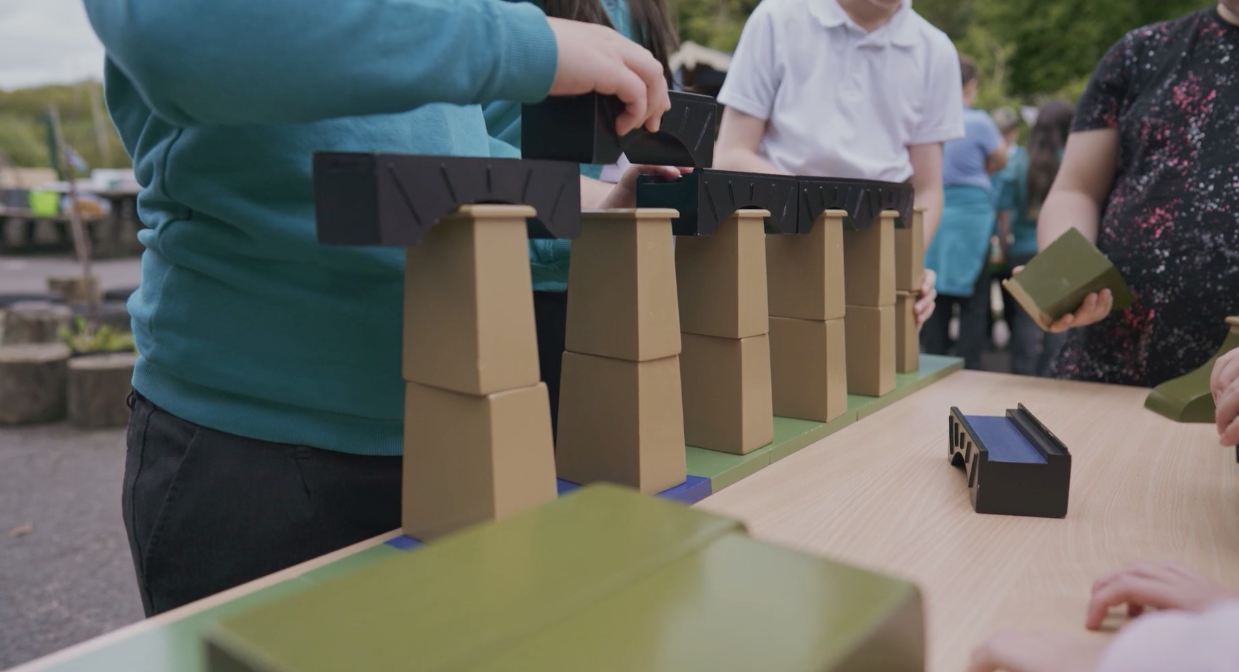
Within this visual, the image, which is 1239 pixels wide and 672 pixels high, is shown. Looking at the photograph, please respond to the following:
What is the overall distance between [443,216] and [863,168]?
1051 millimetres

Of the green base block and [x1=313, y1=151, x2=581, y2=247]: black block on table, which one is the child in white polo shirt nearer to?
the green base block

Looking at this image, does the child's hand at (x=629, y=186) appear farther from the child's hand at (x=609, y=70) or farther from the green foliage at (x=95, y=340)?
the green foliage at (x=95, y=340)

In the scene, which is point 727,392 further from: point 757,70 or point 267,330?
point 757,70

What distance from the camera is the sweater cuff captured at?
1.75ft

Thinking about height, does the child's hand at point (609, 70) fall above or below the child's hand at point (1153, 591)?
Result: above

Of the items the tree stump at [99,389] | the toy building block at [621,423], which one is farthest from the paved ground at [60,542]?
the toy building block at [621,423]

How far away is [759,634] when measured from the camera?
1.18 feet

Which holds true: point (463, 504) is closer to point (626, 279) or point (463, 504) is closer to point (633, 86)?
point (626, 279)

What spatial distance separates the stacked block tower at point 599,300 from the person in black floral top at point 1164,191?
0.47 m

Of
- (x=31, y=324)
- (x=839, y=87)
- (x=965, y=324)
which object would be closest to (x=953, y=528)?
(x=839, y=87)

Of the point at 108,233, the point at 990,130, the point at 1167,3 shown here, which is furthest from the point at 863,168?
the point at 1167,3

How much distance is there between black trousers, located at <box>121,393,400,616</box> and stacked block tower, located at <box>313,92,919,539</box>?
0.12m

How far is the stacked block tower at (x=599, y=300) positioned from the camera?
53 cm

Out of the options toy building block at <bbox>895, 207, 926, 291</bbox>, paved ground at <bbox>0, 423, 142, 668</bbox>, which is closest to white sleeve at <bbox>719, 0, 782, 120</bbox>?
toy building block at <bbox>895, 207, 926, 291</bbox>
